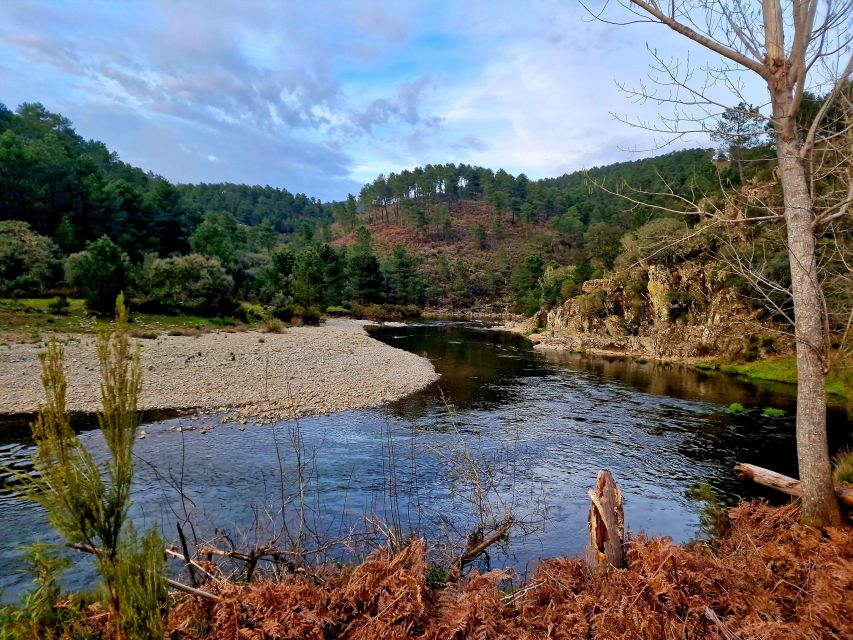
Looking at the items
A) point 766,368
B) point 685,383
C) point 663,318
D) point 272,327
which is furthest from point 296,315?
point 766,368

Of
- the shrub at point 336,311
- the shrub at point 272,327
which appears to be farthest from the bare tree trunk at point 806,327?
the shrub at point 336,311

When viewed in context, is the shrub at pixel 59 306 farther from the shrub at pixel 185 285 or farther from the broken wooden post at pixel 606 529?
the broken wooden post at pixel 606 529

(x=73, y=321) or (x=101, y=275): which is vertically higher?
(x=101, y=275)

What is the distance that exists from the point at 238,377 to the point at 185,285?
24.1m

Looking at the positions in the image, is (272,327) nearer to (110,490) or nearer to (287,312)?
(287,312)

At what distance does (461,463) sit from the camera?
12336 mm

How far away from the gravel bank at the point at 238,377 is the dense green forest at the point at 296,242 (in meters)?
11.9

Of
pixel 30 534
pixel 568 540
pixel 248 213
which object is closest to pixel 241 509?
pixel 30 534

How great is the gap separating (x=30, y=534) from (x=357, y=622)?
718 cm

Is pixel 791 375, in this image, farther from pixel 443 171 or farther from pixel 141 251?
pixel 443 171

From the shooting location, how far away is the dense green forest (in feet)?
120

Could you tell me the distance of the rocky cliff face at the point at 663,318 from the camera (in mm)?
31719

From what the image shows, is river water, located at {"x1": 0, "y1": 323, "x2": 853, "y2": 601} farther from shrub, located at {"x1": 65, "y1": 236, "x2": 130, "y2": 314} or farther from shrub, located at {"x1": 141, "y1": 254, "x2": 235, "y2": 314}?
shrub, located at {"x1": 141, "y1": 254, "x2": 235, "y2": 314}

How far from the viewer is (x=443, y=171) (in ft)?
434
